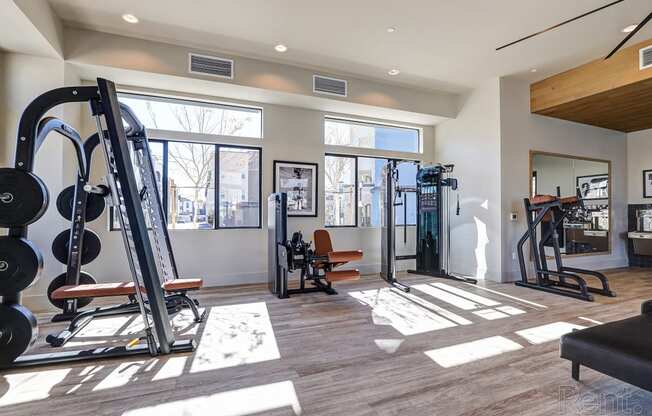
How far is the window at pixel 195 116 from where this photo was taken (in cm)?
482

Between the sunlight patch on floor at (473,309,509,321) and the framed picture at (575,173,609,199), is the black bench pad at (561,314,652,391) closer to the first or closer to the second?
the sunlight patch on floor at (473,309,509,321)

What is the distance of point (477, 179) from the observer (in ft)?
19.1

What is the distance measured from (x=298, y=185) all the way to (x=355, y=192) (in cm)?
118

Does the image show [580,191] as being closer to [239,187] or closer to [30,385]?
[239,187]

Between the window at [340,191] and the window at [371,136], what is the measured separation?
361 millimetres

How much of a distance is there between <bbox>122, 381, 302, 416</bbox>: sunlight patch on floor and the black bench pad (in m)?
1.85

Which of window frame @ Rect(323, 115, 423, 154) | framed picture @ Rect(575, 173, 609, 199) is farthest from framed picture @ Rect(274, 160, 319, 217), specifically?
framed picture @ Rect(575, 173, 609, 199)

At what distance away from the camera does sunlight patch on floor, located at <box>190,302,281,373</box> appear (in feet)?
8.40

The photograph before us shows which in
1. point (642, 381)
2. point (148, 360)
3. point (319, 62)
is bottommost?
point (148, 360)

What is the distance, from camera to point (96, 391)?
2.12 m

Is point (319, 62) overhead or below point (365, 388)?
overhead

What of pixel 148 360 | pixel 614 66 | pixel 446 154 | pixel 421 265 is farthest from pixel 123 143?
pixel 614 66

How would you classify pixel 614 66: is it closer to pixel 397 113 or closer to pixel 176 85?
pixel 397 113

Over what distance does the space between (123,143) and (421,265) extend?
5.02m
